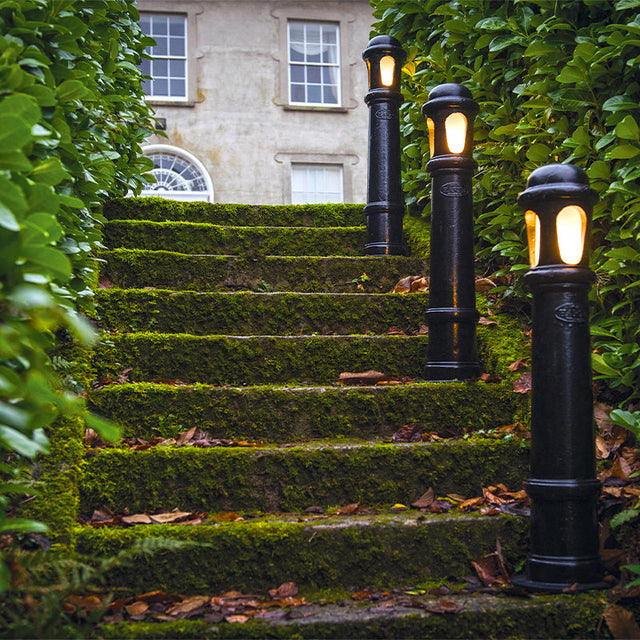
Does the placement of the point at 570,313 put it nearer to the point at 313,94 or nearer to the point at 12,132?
the point at 12,132

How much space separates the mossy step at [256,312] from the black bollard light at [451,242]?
17.8 inches

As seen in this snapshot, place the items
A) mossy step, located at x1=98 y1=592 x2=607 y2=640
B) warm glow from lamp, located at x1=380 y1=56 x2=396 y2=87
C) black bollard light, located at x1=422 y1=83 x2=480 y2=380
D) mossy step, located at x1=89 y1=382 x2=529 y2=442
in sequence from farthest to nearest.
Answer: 1. warm glow from lamp, located at x1=380 y1=56 x2=396 y2=87
2. black bollard light, located at x1=422 y1=83 x2=480 y2=380
3. mossy step, located at x1=89 y1=382 x2=529 y2=442
4. mossy step, located at x1=98 y1=592 x2=607 y2=640

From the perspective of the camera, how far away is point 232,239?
4.54 meters

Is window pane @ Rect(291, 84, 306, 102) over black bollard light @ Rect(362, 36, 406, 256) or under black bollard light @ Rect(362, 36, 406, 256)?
over

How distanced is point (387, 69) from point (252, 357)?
8.24ft

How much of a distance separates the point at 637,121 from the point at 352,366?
1.61 m

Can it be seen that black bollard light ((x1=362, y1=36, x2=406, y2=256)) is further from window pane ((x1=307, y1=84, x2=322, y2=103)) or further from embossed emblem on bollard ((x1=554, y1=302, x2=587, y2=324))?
window pane ((x1=307, y1=84, x2=322, y2=103))

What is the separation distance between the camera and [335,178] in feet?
46.5

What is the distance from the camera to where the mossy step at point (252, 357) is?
3293mm

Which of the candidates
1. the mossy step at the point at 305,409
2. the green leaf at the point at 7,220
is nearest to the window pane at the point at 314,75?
the mossy step at the point at 305,409

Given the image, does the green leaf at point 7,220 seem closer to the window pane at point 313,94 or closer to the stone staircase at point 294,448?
the stone staircase at point 294,448

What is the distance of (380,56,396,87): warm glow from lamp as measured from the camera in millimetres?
4922

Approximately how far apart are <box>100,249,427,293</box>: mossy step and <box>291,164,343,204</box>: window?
973cm

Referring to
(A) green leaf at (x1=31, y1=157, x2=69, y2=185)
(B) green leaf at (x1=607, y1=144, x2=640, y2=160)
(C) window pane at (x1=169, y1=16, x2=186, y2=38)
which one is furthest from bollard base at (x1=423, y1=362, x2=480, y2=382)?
(C) window pane at (x1=169, y1=16, x2=186, y2=38)
